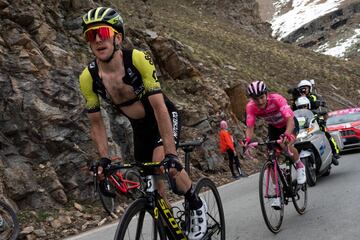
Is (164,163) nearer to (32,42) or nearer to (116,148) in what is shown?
(116,148)

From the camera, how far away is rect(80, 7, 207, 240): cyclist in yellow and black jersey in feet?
12.5

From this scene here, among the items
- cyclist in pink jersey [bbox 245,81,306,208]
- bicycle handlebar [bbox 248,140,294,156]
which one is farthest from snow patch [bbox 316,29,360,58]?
bicycle handlebar [bbox 248,140,294,156]

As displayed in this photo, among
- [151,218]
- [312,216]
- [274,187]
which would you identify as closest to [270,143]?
[274,187]

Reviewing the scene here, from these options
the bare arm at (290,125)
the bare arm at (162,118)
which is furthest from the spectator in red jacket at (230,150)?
the bare arm at (162,118)

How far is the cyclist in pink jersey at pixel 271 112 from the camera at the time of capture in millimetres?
6746

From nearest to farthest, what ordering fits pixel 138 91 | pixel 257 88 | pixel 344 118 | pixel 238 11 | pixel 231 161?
pixel 138 91 < pixel 257 88 < pixel 231 161 < pixel 344 118 < pixel 238 11

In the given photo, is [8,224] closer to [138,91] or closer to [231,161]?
[138,91]

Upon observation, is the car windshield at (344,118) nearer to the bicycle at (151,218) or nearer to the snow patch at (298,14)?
the bicycle at (151,218)

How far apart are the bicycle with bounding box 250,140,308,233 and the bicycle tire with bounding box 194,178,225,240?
46.8 inches

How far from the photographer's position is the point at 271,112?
7320mm

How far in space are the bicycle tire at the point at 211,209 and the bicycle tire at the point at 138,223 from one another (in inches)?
34.3

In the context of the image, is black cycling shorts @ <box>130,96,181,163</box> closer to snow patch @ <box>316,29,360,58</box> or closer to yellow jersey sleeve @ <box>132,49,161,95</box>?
yellow jersey sleeve @ <box>132,49,161,95</box>

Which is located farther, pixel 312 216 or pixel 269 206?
pixel 312 216

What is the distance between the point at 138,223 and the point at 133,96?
112 centimetres
